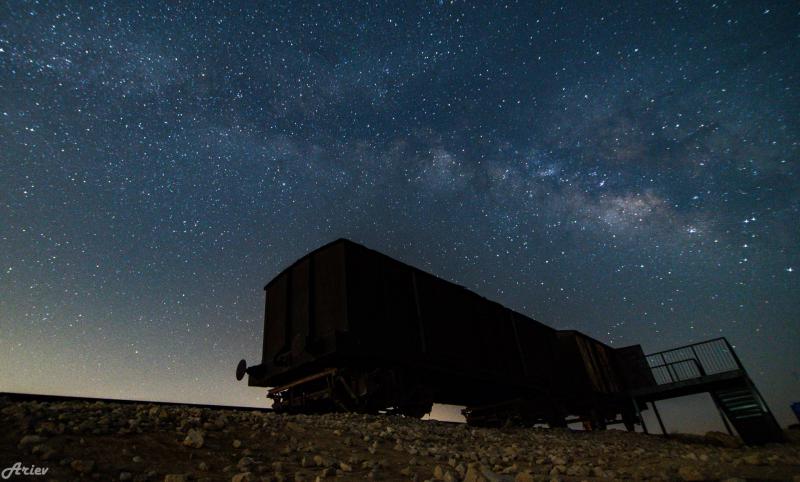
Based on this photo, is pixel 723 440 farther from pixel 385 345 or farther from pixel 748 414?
pixel 385 345

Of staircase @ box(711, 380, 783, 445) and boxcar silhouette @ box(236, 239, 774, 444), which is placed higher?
boxcar silhouette @ box(236, 239, 774, 444)

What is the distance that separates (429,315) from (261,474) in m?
7.02

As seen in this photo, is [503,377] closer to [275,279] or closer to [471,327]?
[471,327]

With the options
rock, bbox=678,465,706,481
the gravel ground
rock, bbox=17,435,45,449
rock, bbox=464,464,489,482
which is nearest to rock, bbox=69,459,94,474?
the gravel ground

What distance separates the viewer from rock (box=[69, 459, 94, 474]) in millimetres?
2436

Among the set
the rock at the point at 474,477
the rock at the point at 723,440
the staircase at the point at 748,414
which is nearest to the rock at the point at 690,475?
the rock at the point at 474,477

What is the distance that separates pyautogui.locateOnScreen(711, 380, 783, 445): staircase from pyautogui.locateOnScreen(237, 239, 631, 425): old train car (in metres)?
7.95

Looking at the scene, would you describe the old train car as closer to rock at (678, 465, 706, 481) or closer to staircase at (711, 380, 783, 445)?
rock at (678, 465, 706, 481)

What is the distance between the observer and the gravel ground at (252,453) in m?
2.64

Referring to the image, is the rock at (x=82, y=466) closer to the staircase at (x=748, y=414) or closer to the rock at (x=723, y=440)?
the rock at (x=723, y=440)

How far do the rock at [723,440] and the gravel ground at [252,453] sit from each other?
1016 cm

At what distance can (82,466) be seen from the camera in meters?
2.45

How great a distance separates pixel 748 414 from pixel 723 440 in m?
2.42

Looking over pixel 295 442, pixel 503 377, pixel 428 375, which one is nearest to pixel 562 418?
A: pixel 503 377
